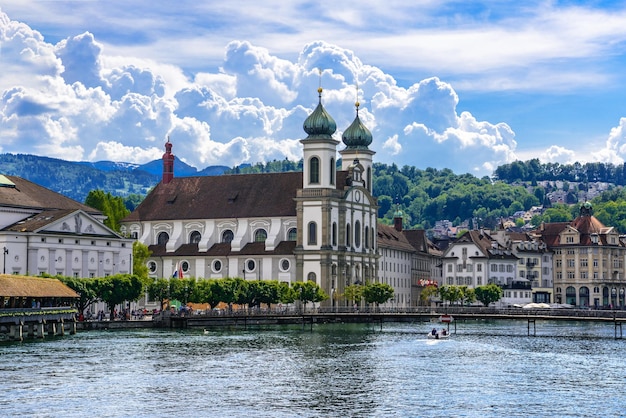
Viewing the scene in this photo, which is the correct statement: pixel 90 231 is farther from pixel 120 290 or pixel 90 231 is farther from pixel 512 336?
pixel 512 336

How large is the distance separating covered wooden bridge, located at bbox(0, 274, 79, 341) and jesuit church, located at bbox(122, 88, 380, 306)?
49.7 m

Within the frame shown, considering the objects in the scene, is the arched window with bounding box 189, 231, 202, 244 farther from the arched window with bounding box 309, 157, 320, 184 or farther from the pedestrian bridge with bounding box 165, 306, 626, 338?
the pedestrian bridge with bounding box 165, 306, 626, 338

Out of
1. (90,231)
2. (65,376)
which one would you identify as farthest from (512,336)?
(65,376)

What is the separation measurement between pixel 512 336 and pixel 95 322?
3887 centimetres

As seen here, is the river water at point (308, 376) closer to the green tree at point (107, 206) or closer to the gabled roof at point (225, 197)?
the gabled roof at point (225, 197)

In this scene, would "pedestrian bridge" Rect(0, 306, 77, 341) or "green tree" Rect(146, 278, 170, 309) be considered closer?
"pedestrian bridge" Rect(0, 306, 77, 341)

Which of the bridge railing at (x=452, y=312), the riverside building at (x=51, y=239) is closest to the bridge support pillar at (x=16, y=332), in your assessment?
the riverside building at (x=51, y=239)

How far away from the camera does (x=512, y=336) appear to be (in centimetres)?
12719

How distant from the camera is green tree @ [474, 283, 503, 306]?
636 feet

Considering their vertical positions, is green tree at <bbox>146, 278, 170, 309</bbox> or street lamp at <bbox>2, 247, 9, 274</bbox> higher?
street lamp at <bbox>2, 247, 9, 274</bbox>

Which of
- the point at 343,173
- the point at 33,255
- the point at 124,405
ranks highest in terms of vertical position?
the point at 343,173

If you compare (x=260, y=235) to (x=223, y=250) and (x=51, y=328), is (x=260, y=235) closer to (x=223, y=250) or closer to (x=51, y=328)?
(x=223, y=250)

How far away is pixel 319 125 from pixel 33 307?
6751 cm

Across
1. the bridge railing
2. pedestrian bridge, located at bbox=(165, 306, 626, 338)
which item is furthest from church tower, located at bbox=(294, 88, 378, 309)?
the bridge railing
